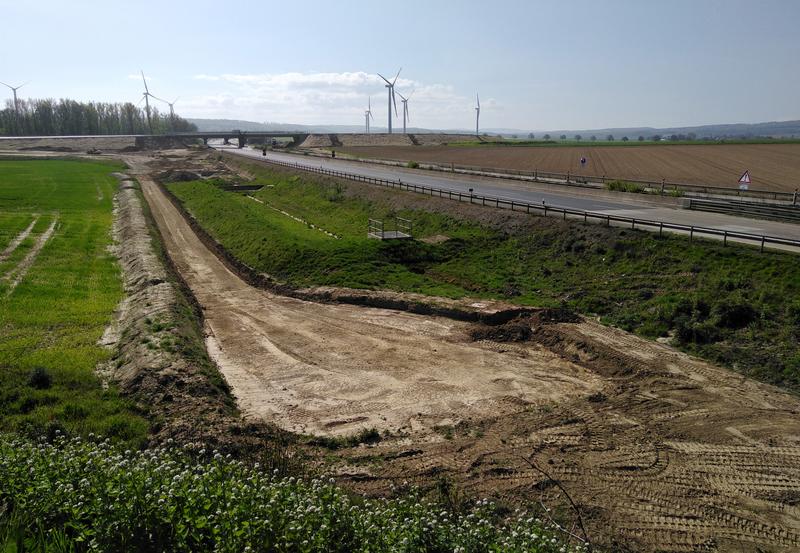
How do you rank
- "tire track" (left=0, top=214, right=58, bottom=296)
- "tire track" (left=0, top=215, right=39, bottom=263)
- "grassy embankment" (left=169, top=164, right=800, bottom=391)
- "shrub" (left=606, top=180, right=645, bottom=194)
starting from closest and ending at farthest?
"grassy embankment" (left=169, top=164, right=800, bottom=391) < "tire track" (left=0, top=214, right=58, bottom=296) < "tire track" (left=0, top=215, right=39, bottom=263) < "shrub" (left=606, top=180, right=645, bottom=194)

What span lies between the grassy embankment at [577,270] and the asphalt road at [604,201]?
18.8 ft

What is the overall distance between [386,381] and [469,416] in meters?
3.89

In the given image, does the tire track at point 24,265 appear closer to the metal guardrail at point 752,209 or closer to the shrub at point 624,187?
the metal guardrail at point 752,209

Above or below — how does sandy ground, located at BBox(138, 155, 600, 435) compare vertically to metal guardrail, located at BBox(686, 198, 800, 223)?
below

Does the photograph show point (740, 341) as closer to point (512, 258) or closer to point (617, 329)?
point (617, 329)

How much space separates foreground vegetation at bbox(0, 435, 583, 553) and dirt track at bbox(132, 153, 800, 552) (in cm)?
368

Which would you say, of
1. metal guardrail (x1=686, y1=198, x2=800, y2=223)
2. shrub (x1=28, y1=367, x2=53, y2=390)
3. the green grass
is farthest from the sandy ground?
metal guardrail (x1=686, y1=198, x2=800, y2=223)

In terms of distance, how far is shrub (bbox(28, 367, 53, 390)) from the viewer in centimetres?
1681

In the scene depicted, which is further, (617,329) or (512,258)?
(512,258)

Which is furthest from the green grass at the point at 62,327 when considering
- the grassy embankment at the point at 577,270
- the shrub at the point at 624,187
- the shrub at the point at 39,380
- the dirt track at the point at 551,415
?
the shrub at the point at 624,187

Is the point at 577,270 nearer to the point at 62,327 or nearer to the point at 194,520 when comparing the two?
the point at 62,327

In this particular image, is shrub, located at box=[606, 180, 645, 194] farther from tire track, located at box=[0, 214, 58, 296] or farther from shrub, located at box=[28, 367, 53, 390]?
tire track, located at box=[0, 214, 58, 296]

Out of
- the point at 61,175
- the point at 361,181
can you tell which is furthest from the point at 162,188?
the point at 361,181

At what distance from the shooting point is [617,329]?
24828mm
